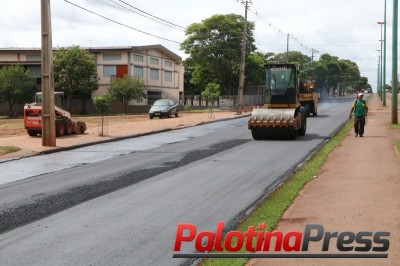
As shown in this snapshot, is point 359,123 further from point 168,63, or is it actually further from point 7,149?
point 168,63

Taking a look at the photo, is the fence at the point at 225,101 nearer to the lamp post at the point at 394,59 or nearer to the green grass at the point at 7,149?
the lamp post at the point at 394,59

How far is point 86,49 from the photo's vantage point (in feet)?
213

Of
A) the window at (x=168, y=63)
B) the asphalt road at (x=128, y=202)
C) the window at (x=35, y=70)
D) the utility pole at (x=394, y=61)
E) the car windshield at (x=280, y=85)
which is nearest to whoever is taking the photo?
the asphalt road at (x=128, y=202)

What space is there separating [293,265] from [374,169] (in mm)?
8254

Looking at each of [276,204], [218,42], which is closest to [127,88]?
[218,42]

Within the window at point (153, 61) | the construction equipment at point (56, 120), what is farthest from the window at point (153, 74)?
the construction equipment at point (56, 120)

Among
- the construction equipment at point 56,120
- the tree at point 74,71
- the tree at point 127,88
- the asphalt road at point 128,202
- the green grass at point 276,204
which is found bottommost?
the asphalt road at point 128,202

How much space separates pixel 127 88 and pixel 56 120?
3247 cm

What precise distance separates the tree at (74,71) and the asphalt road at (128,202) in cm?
4284

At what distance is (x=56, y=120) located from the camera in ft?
91.0

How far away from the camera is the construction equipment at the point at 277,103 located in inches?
930

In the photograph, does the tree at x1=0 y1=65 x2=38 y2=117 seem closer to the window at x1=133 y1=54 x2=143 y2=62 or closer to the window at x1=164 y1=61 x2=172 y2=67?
the window at x1=133 y1=54 x2=143 y2=62

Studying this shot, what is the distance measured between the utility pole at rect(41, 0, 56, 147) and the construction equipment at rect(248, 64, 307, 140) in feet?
28.6

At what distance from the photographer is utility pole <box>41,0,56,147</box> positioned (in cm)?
2134
